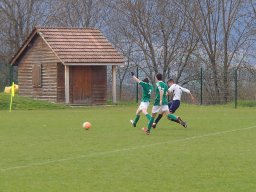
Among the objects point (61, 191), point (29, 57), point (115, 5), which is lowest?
point (61, 191)

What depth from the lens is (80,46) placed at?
41.5 m

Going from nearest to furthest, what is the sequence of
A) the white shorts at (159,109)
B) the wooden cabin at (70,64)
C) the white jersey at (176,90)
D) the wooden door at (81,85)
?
the white shorts at (159,109), the white jersey at (176,90), the wooden cabin at (70,64), the wooden door at (81,85)

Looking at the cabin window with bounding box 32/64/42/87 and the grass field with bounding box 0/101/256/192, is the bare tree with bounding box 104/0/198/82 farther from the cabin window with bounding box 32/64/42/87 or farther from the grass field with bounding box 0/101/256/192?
the grass field with bounding box 0/101/256/192

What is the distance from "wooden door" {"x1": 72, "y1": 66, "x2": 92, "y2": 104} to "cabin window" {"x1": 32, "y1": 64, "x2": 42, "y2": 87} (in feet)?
9.83

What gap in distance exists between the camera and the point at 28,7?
58.8m

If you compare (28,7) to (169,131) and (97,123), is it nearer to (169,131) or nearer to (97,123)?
(97,123)

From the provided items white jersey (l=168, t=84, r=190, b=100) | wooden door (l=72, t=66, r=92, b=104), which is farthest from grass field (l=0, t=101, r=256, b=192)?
wooden door (l=72, t=66, r=92, b=104)

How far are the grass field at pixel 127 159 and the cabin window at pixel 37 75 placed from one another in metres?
19.3

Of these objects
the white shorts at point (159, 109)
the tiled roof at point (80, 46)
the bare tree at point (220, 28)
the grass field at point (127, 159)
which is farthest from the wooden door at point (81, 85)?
the white shorts at point (159, 109)

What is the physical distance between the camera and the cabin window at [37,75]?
42.7 m

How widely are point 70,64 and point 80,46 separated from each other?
2.52 m

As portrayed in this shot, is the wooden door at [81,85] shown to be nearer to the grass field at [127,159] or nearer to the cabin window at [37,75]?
the cabin window at [37,75]

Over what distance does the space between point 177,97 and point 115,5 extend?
30.6m

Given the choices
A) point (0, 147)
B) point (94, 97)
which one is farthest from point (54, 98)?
point (0, 147)
